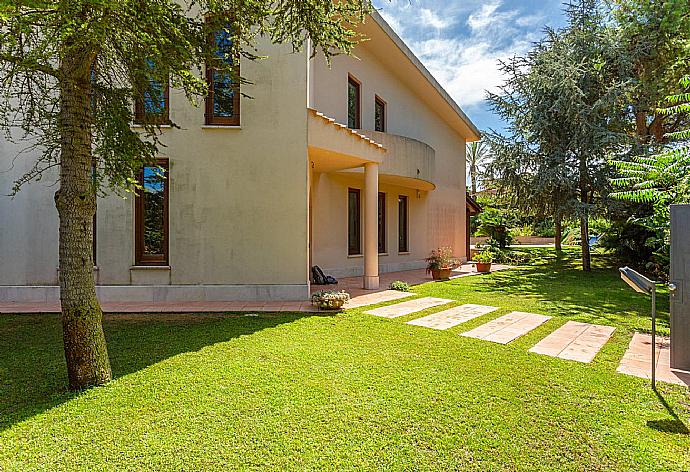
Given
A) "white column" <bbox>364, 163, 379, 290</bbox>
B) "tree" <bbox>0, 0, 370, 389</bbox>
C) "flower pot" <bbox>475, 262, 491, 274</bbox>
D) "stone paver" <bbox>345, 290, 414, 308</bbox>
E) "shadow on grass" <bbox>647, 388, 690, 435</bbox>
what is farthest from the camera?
"flower pot" <bbox>475, 262, 491, 274</bbox>

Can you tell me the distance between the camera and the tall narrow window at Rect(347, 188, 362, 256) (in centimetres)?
1373

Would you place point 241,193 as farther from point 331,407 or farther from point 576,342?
point 576,342

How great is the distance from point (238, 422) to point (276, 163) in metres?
6.44

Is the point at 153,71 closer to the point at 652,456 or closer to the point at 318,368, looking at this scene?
the point at 318,368

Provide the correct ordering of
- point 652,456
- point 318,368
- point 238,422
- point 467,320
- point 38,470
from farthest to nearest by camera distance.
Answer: point 467,320 < point 318,368 < point 238,422 < point 652,456 < point 38,470

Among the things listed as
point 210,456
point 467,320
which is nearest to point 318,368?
point 210,456

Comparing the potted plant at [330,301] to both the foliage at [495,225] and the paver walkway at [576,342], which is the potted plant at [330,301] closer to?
the paver walkway at [576,342]

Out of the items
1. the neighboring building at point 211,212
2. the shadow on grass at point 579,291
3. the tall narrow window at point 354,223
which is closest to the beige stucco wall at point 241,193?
the neighboring building at point 211,212

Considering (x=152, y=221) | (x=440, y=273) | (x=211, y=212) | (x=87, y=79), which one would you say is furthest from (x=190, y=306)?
(x=440, y=273)

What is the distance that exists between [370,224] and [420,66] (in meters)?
8.30

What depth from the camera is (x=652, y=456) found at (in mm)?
2822

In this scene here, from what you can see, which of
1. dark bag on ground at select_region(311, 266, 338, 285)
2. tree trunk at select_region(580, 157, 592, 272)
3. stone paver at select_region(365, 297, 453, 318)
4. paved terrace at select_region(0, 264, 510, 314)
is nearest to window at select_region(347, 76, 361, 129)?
dark bag on ground at select_region(311, 266, 338, 285)

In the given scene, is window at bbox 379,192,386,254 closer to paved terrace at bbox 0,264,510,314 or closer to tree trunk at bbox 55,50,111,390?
paved terrace at bbox 0,264,510,314

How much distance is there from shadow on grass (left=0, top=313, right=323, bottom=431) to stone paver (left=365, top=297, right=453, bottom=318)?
1665mm
